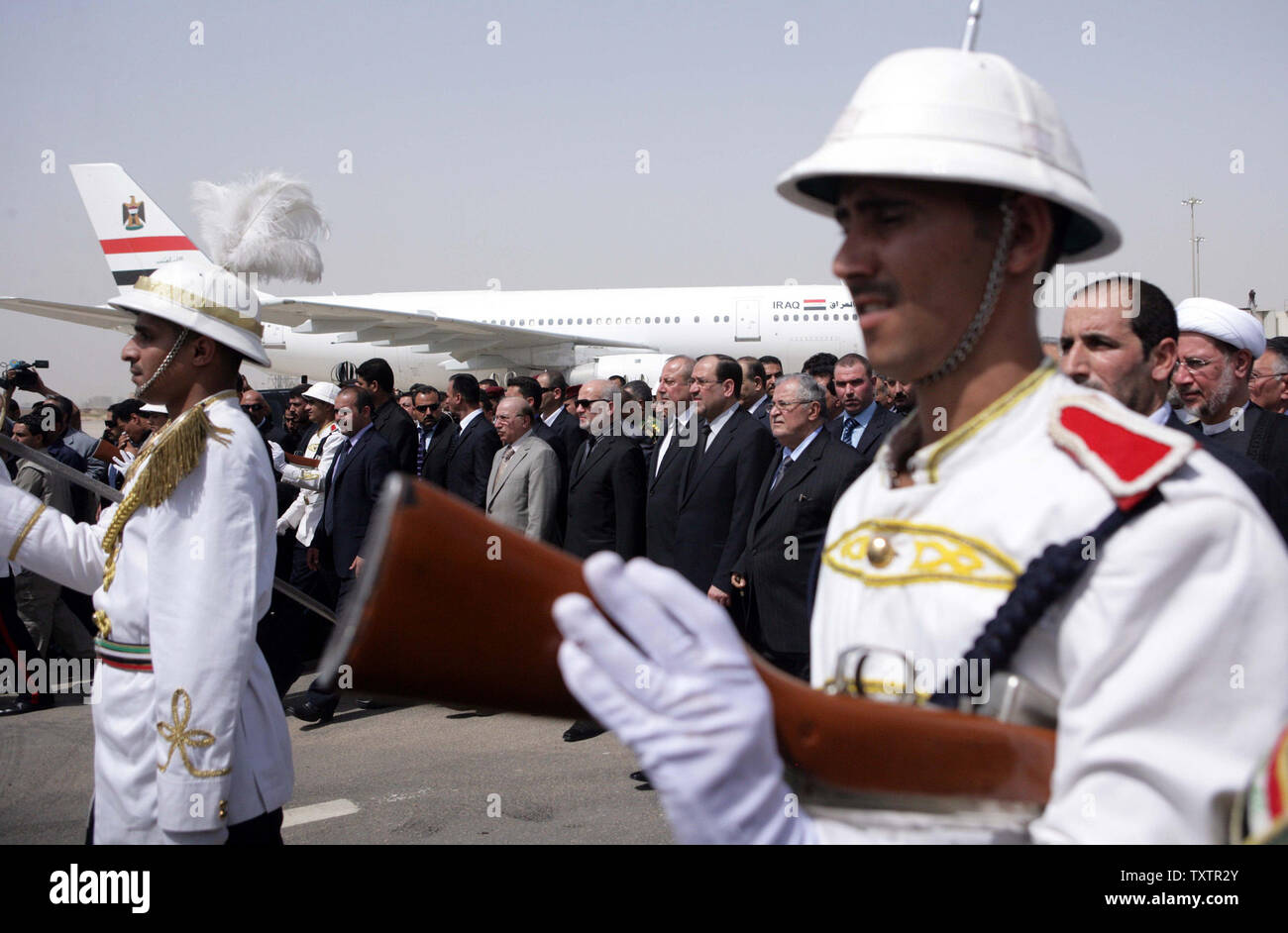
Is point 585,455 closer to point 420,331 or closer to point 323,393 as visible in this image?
point 323,393

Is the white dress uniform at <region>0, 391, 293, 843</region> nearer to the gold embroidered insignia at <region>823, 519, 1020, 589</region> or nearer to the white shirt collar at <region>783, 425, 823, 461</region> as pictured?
the gold embroidered insignia at <region>823, 519, 1020, 589</region>

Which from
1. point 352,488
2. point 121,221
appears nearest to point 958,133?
point 352,488

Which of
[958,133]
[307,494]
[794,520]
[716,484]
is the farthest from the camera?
[307,494]

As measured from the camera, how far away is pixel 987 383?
4.73 feet

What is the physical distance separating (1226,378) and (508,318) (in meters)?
22.3

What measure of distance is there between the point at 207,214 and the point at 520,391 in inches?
139

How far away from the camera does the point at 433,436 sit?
10.1m

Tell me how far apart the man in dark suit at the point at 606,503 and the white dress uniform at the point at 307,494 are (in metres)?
1.96

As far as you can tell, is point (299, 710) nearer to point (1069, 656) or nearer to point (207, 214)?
point (207, 214)

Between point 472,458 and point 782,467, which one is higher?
point 782,467

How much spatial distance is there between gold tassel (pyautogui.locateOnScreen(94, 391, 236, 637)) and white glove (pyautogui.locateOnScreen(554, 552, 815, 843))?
1983mm

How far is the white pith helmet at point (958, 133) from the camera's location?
1.32m

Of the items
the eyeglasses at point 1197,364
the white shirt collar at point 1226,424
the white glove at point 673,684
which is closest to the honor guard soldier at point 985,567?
the white glove at point 673,684
